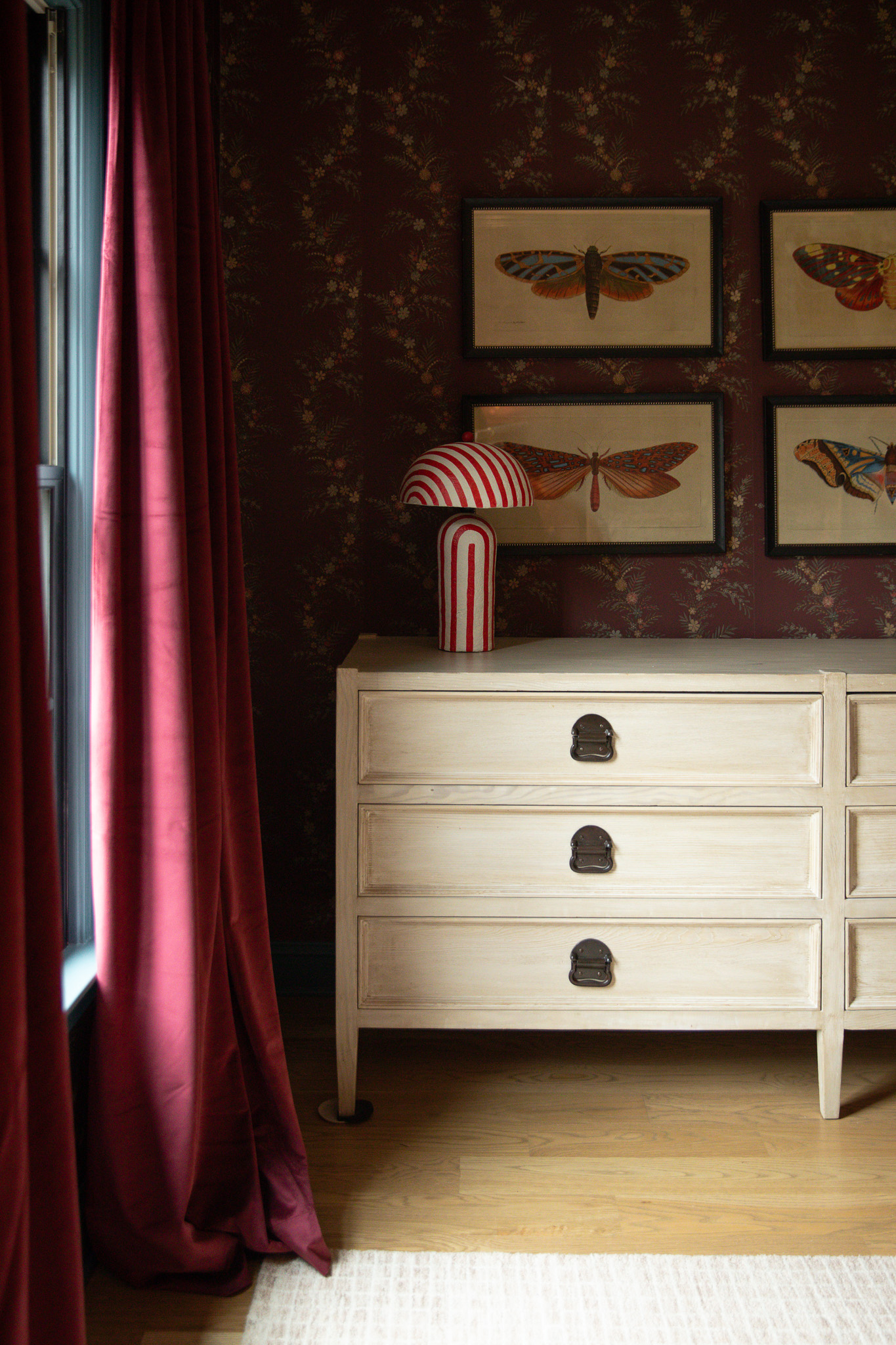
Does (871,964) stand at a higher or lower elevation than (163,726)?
Result: lower

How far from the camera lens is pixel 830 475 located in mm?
2494

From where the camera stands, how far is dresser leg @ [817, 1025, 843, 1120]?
2.05 m

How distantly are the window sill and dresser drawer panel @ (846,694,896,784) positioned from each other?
54.4 inches

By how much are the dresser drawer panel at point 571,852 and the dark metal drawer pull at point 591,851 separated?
10 mm

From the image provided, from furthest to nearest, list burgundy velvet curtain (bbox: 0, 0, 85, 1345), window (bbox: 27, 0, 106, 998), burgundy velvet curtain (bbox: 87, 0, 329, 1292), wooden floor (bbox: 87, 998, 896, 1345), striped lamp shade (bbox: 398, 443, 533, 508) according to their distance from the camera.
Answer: striped lamp shade (bbox: 398, 443, 533, 508), wooden floor (bbox: 87, 998, 896, 1345), window (bbox: 27, 0, 106, 998), burgundy velvet curtain (bbox: 87, 0, 329, 1292), burgundy velvet curtain (bbox: 0, 0, 85, 1345)

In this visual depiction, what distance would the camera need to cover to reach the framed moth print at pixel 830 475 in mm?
2482

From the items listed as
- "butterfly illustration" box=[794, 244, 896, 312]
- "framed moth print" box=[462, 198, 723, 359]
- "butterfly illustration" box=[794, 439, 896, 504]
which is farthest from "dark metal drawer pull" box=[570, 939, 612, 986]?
"butterfly illustration" box=[794, 244, 896, 312]

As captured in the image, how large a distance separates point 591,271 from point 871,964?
1.62m

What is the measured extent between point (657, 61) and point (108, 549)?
6.05ft

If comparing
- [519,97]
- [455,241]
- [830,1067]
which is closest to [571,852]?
[830,1067]

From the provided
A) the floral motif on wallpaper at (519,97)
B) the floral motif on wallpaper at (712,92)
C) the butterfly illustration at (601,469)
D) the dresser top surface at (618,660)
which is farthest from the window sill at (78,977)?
the floral motif on wallpaper at (712,92)

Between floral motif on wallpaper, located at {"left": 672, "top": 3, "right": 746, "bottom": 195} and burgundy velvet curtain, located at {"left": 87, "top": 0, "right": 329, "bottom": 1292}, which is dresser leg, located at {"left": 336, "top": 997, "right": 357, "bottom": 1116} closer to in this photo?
burgundy velvet curtain, located at {"left": 87, "top": 0, "right": 329, "bottom": 1292}

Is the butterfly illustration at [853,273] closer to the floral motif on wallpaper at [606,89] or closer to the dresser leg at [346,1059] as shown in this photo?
the floral motif on wallpaper at [606,89]

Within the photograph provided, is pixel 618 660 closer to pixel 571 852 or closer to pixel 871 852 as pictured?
pixel 571 852
